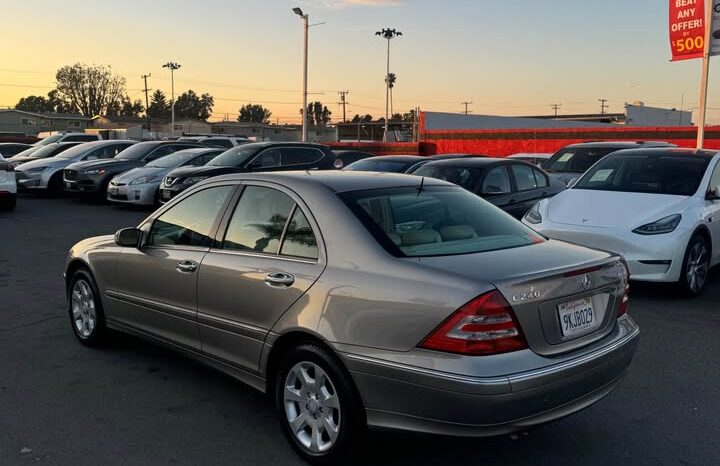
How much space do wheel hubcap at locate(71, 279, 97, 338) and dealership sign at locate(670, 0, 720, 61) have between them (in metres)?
15.8

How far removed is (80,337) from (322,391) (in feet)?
9.94

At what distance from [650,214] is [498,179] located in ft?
10.8

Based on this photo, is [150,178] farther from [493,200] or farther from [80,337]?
[80,337]

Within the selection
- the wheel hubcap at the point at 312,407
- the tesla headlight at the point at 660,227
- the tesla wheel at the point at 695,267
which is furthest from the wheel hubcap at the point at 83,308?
the tesla wheel at the point at 695,267

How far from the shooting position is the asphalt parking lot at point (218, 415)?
3.72 m

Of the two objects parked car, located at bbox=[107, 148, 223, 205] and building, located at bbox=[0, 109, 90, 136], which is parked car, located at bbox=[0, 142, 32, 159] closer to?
parked car, located at bbox=[107, 148, 223, 205]

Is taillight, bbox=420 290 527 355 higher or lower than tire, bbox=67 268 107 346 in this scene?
higher

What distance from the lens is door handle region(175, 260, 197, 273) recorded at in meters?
4.38

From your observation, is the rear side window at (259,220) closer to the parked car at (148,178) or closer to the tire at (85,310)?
the tire at (85,310)

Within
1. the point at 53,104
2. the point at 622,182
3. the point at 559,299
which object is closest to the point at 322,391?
the point at 559,299

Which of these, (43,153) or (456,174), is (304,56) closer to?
(43,153)

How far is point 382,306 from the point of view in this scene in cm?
329

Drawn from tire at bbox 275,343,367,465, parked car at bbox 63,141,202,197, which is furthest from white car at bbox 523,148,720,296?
parked car at bbox 63,141,202,197

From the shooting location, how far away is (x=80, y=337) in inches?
224
